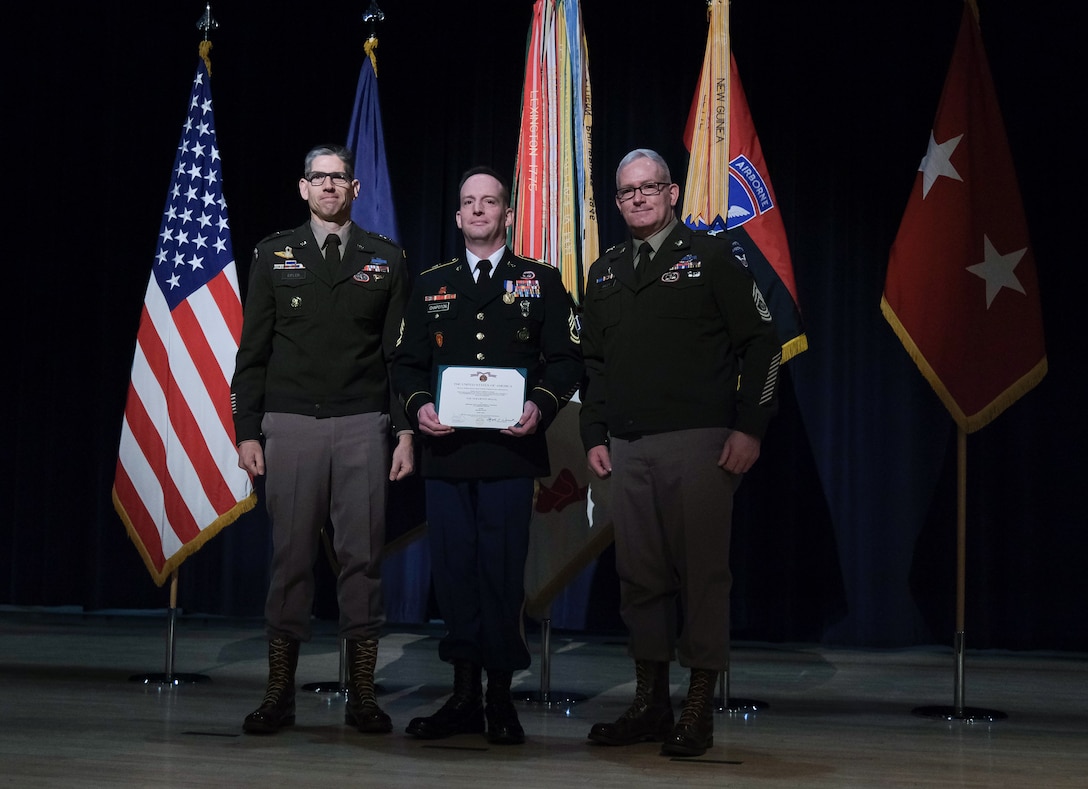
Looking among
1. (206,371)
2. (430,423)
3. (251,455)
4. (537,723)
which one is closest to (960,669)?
(537,723)

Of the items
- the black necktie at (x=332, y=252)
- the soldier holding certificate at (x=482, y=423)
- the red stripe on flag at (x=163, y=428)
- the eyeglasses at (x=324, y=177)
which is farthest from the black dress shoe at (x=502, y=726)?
the red stripe on flag at (x=163, y=428)

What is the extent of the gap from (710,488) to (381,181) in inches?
85.5

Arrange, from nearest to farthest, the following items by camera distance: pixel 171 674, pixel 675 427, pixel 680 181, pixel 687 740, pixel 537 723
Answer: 1. pixel 687 740
2. pixel 675 427
3. pixel 537 723
4. pixel 171 674
5. pixel 680 181

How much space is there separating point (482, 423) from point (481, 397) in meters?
0.07

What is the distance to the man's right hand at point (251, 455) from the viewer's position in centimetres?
325

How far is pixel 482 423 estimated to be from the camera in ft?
9.98

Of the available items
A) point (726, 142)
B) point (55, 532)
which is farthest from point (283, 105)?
point (726, 142)

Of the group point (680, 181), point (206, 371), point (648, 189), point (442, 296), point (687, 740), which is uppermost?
point (680, 181)

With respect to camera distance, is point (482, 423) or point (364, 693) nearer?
point (482, 423)

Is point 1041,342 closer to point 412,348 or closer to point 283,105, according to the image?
point 412,348

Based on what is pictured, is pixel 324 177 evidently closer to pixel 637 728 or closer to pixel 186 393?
pixel 186 393

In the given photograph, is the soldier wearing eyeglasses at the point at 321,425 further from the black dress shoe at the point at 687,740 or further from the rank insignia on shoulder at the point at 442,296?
the black dress shoe at the point at 687,740

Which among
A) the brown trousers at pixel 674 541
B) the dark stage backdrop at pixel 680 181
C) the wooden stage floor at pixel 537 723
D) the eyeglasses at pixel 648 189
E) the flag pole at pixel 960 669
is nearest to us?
the wooden stage floor at pixel 537 723

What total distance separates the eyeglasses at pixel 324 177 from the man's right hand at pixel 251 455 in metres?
0.75
